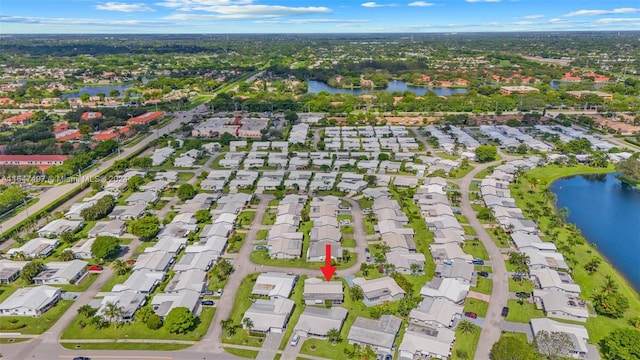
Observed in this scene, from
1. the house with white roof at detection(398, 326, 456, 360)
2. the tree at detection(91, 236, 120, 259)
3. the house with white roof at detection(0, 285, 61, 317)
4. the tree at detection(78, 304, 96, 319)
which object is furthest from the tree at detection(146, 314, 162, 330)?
the house with white roof at detection(398, 326, 456, 360)

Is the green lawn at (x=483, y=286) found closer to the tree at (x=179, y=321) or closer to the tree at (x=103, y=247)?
the tree at (x=179, y=321)

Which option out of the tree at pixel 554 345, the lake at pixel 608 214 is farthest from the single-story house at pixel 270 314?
the lake at pixel 608 214

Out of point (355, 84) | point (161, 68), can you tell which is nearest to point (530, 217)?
point (355, 84)

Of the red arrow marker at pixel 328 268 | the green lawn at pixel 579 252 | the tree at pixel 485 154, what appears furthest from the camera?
the tree at pixel 485 154

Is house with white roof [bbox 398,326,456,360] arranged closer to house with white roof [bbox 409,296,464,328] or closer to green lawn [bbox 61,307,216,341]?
house with white roof [bbox 409,296,464,328]

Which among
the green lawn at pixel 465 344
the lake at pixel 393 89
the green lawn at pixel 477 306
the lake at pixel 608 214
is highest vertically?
the lake at pixel 393 89

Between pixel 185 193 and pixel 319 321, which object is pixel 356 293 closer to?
pixel 319 321
